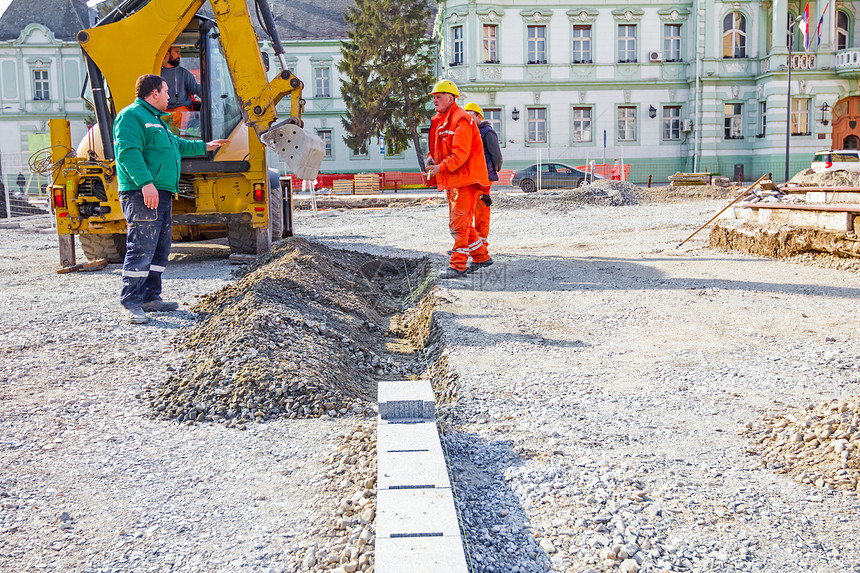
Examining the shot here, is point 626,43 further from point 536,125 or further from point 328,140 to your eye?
point 328,140

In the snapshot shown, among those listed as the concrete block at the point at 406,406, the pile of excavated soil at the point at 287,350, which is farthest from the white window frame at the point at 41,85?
the concrete block at the point at 406,406

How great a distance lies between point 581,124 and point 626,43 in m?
4.63

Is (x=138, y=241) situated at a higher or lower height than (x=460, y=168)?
lower

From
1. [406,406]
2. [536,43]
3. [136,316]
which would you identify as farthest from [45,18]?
[406,406]

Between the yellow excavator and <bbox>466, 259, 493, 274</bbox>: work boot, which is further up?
the yellow excavator

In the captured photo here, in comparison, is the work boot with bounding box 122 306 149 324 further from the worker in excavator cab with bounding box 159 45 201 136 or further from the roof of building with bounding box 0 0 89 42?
the roof of building with bounding box 0 0 89 42

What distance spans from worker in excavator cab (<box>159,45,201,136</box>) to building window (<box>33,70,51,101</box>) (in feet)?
156

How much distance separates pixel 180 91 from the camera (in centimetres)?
993

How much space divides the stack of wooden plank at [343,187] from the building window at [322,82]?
15.2 meters

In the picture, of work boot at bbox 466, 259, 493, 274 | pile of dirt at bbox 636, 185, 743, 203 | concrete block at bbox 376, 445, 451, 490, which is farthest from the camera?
pile of dirt at bbox 636, 185, 743, 203

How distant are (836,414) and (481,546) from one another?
6.18 feet

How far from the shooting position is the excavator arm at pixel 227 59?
356 inches

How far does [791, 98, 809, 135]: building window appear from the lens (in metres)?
38.6

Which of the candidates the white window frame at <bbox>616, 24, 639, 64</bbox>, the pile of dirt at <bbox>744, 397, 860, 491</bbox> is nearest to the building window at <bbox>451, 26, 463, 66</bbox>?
the white window frame at <bbox>616, 24, 639, 64</bbox>
